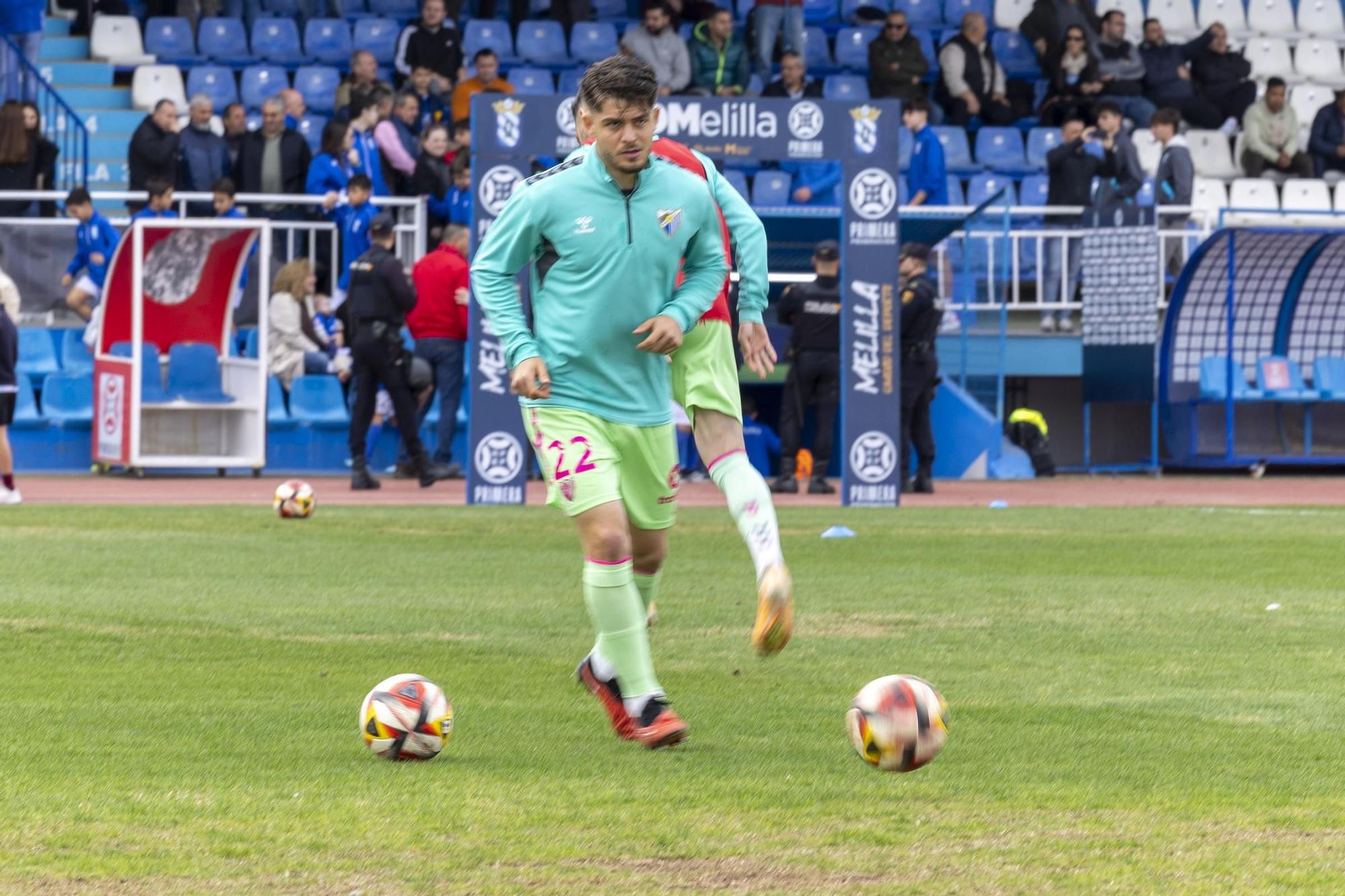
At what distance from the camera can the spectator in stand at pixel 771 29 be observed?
25609mm

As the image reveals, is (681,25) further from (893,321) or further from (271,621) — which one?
(271,621)

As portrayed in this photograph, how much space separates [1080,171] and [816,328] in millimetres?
5680

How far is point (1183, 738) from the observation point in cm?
611

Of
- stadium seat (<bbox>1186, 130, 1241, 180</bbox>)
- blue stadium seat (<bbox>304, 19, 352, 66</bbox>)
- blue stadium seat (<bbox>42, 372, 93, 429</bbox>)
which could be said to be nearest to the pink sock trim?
blue stadium seat (<bbox>42, 372, 93, 429</bbox>)

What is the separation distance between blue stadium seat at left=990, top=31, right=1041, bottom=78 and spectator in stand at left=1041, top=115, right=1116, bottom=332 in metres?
4.58

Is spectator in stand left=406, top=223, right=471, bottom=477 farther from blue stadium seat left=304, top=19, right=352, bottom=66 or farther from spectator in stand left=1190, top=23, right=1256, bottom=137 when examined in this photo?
spectator in stand left=1190, top=23, right=1256, bottom=137

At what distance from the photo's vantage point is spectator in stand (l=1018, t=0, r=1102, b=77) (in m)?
27.4

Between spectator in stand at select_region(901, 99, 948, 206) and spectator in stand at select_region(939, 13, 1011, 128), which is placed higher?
spectator in stand at select_region(939, 13, 1011, 128)

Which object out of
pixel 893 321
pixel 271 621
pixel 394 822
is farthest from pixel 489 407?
pixel 394 822

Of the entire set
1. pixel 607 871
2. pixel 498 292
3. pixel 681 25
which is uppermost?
pixel 681 25

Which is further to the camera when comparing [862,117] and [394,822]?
[862,117]

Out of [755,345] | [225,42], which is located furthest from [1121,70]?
[755,345]

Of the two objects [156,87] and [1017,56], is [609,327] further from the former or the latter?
[1017,56]

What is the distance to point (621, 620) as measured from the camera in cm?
608
